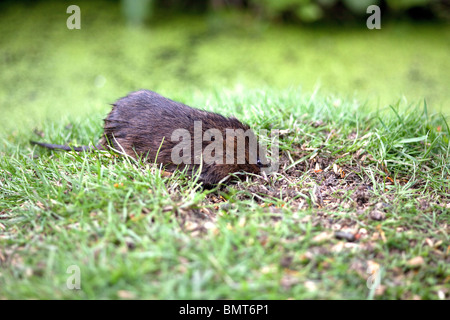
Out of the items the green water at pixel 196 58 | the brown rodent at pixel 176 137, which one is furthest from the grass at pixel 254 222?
the green water at pixel 196 58

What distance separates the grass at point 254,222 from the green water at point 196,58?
2147 mm

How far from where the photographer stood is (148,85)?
5648 mm

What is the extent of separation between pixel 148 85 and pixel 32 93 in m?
1.60

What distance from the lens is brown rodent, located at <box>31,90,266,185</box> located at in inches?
117

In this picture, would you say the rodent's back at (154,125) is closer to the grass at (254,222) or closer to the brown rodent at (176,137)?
the brown rodent at (176,137)

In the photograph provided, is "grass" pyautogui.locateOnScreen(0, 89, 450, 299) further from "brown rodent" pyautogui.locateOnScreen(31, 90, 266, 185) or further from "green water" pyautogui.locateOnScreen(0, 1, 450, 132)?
"green water" pyautogui.locateOnScreen(0, 1, 450, 132)

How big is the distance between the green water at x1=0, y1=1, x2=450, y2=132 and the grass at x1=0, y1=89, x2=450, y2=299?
215cm

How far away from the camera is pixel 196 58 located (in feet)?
20.3

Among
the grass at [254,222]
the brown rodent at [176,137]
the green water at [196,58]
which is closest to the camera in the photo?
the grass at [254,222]

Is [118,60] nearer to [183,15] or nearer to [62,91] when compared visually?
[62,91]

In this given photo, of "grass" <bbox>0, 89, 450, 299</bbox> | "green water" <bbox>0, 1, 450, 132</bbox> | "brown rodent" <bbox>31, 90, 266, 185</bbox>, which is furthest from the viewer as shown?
"green water" <bbox>0, 1, 450, 132</bbox>

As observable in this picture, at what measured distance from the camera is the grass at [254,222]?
206 cm

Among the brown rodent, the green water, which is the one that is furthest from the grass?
the green water

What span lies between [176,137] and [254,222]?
940 millimetres
